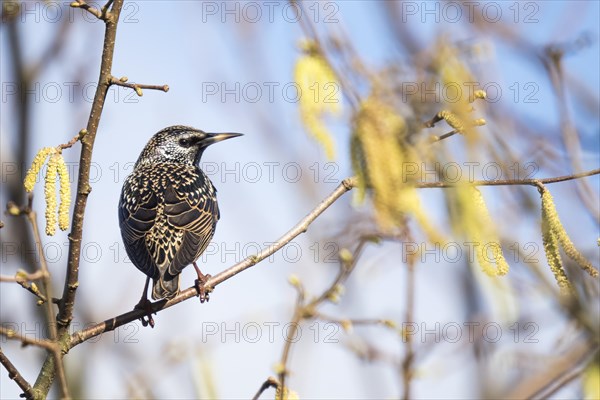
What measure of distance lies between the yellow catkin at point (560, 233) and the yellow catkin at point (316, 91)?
37.5 inches

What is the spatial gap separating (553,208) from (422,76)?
32.4 inches

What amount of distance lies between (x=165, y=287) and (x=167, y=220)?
933 mm

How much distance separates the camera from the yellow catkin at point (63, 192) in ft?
11.1

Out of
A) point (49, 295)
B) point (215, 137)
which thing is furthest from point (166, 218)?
point (49, 295)

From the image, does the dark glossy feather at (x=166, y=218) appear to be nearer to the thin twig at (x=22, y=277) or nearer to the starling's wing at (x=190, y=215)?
the starling's wing at (x=190, y=215)

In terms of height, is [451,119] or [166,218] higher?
[451,119]

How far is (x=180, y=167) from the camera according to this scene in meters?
7.12

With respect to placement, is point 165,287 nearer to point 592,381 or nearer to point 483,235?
point 483,235

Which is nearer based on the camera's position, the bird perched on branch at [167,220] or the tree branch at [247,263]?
the tree branch at [247,263]

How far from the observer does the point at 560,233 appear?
121 inches

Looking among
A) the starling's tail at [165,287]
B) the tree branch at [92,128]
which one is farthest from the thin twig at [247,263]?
the tree branch at [92,128]

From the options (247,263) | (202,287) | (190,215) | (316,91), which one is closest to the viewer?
(316,91)

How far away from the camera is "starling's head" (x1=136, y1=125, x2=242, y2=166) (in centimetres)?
778

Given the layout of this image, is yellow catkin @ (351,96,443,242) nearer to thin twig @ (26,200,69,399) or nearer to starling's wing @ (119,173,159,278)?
thin twig @ (26,200,69,399)
